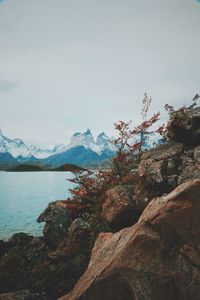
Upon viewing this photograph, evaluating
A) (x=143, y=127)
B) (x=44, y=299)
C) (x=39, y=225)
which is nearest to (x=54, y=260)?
(x=44, y=299)

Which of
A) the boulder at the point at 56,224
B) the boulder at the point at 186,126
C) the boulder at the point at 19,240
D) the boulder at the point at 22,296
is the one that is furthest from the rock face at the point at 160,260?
the boulder at the point at 19,240

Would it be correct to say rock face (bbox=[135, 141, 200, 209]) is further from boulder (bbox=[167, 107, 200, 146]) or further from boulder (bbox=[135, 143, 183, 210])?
boulder (bbox=[167, 107, 200, 146])

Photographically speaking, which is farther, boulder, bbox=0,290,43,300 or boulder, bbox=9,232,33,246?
boulder, bbox=9,232,33,246

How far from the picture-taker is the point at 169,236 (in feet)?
23.4

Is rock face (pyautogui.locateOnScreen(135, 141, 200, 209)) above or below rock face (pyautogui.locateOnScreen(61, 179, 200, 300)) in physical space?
above

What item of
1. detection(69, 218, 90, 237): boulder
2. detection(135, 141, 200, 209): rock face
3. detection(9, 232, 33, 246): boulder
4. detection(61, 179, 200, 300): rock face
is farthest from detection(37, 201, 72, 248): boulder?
detection(61, 179, 200, 300): rock face

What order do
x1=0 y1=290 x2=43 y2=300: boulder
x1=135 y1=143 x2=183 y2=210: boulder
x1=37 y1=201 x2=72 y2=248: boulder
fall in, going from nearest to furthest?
1. x1=135 y1=143 x2=183 y2=210: boulder
2. x1=0 y1=290 x2=43 y2=300: boulder
3. x1=37 y1=201 x2=72 y2=248: boulder

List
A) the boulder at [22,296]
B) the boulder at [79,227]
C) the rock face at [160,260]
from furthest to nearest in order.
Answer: the boulder at [79,227]
the boulder at [22,296]
the rock face at [160,260]

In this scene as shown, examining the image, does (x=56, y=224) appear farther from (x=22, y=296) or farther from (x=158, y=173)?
(x=158, y=173)

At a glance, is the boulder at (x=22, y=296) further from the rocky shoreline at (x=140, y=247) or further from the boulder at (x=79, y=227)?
the boulder at (x=79, y=227)

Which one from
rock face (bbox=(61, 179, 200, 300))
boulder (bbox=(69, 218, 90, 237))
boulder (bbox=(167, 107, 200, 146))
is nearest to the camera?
rock face (bbox=(61, 179, 200, 300))

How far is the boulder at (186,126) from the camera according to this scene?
10570 millimetres

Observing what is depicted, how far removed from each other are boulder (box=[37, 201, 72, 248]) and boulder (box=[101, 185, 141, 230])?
5616 mm

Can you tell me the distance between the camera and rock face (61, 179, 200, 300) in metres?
6.71
